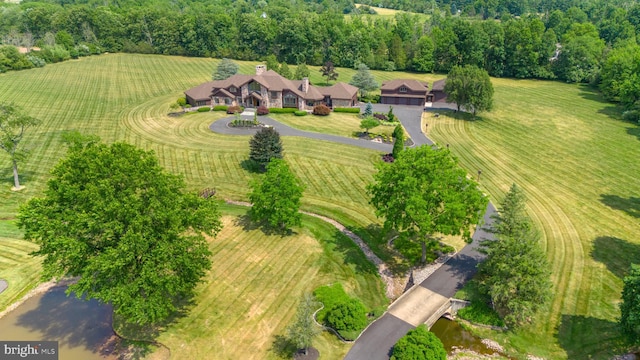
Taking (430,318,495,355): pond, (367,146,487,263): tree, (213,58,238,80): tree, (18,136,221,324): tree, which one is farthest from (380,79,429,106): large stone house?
(18,136,221,324): tree

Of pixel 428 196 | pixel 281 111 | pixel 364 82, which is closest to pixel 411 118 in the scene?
A: pixel 364 82

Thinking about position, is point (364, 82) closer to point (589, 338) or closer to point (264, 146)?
point (264, 146)

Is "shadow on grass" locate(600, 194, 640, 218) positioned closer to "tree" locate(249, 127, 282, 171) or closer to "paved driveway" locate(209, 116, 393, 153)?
"paved driveway" locate(209, 116, 393, 153)

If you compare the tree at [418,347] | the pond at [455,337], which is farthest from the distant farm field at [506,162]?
the tree at [418,347]

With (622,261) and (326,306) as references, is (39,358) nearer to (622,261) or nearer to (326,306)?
(326,306)

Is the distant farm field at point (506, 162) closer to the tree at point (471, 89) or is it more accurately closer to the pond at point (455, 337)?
the pond at point (455, 337)

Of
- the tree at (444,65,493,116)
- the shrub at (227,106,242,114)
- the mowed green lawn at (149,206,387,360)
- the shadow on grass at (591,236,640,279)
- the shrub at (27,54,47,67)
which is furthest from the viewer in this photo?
the shrub at (27,54,47,67)

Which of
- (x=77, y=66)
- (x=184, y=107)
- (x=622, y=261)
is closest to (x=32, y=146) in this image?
(x=184, y=107)
